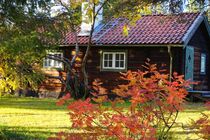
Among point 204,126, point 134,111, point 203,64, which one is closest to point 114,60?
point 203,64

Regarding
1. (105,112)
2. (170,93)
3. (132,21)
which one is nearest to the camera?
(170,93)

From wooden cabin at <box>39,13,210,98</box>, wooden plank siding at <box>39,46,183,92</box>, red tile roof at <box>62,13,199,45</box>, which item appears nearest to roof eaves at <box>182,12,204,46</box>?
wooden cabin at <box>39,13,210,98</box>

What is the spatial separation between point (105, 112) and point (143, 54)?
16010 millimetres

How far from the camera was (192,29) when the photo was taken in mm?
20125

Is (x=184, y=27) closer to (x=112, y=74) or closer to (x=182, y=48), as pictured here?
(x=182, y=48)

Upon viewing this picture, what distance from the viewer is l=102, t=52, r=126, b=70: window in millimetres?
21250

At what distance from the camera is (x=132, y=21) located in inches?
399

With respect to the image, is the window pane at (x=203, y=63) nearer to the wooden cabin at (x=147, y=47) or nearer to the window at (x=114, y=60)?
the wooden cabin at (x=147, y=47)

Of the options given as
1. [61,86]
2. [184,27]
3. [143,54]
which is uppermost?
[184,27]

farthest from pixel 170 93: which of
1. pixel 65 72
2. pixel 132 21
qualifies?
pixel 65 72

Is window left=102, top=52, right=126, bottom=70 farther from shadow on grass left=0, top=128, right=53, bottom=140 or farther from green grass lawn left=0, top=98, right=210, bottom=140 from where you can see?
shadow on grass left=0, top=128, right=53, bottom=140

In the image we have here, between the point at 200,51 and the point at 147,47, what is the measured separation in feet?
13.8

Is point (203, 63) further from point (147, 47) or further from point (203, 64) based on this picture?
point (147, 47)

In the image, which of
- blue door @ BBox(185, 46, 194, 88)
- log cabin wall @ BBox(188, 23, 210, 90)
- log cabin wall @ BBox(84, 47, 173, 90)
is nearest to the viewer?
log cabin wall @ BBox(84, 47, 173, 90)
